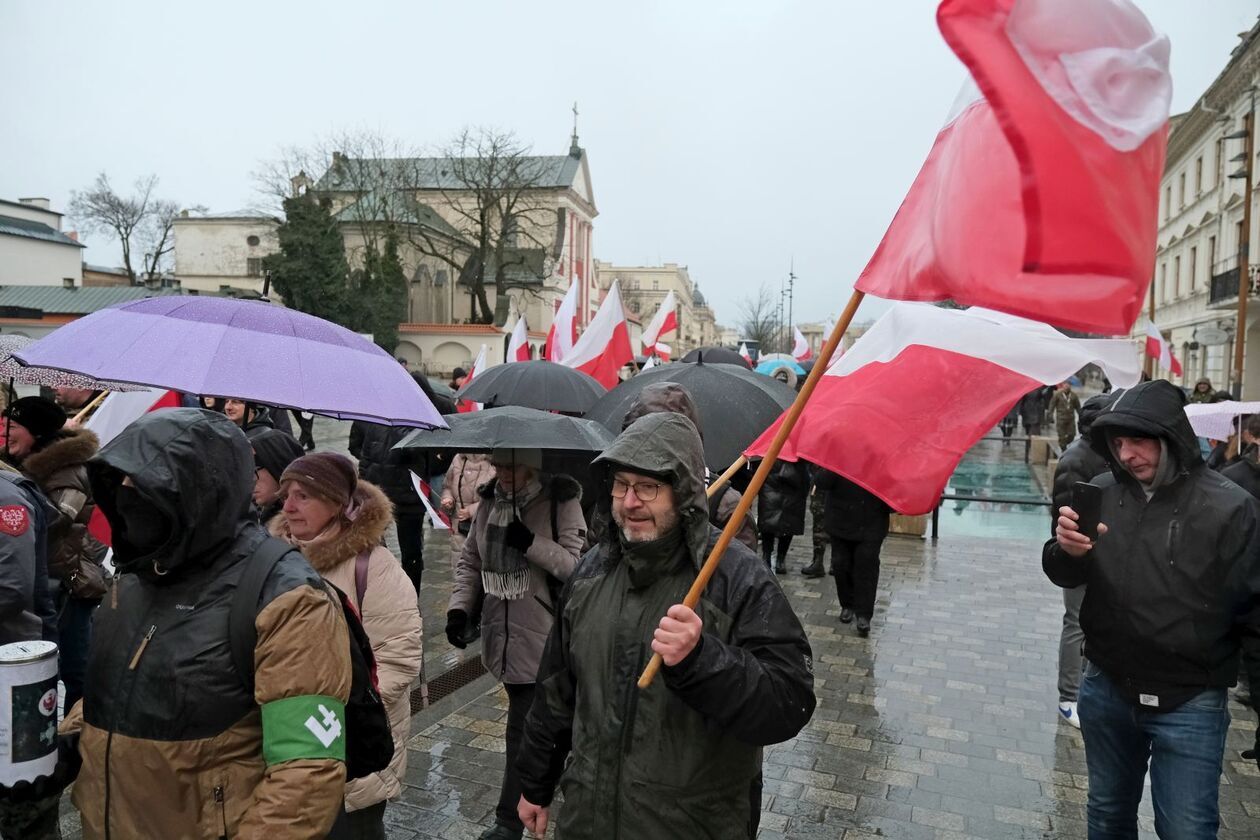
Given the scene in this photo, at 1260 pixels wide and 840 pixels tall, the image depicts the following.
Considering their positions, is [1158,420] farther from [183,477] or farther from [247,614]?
[183,477]

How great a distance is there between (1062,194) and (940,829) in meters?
3.68

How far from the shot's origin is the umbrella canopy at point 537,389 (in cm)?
714

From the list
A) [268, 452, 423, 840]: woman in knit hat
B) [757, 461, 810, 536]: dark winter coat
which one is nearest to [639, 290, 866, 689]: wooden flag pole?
[268, 452, 423, 840]: woman in knit hat

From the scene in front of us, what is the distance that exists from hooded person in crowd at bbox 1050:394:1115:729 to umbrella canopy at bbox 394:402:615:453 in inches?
102

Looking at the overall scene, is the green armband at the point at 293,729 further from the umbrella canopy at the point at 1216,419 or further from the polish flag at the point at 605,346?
the polish flag at the point at 605,346

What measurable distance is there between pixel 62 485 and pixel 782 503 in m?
6.56

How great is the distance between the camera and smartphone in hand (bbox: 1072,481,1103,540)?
3.29 metres

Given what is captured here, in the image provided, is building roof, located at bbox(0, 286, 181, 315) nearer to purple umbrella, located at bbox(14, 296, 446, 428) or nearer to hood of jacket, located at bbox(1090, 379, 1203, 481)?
purple umbrella, located at bbox(14, 296, 446, 428)

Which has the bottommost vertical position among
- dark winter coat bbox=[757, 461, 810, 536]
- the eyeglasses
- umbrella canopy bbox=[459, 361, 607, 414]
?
dark winter coat bbox=[757, 461, 810, 536]

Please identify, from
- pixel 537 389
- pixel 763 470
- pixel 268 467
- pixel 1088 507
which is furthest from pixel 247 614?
pixel 537 389

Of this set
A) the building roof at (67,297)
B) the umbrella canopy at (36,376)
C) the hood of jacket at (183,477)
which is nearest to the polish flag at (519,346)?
the umbrella canopy at (36,376)

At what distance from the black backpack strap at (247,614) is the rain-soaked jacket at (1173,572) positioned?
295 centimetres

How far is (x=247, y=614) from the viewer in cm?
214

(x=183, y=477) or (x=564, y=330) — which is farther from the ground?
(x=564, y=330)
